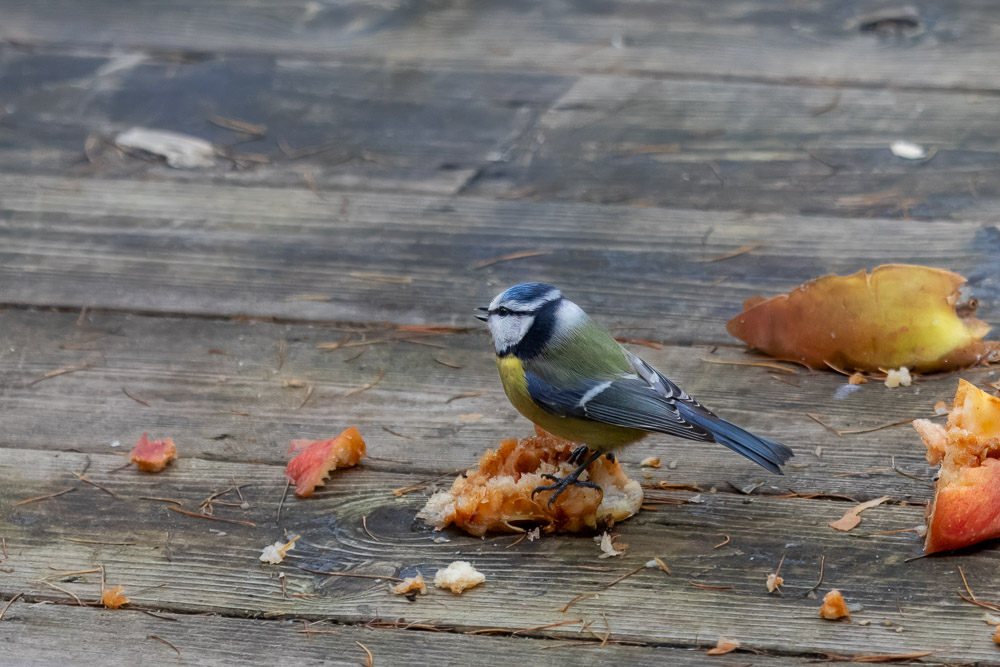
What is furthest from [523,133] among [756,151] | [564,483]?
[564,483]

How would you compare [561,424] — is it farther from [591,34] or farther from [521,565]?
[591,34]

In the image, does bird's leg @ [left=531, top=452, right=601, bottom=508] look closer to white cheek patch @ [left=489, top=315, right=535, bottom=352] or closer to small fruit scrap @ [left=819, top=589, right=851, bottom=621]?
white cheek patch @ [left=489, top=315, right=535, bottom=352]

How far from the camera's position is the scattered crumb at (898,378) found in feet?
7.78

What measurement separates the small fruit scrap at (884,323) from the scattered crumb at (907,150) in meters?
1.05

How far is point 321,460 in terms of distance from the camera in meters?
2.16

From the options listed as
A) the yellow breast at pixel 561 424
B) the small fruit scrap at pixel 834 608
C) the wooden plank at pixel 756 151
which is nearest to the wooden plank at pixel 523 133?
the wooden plank at pixel 756 151

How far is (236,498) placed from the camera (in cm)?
213

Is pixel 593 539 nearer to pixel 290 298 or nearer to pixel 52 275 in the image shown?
pixel 290 298

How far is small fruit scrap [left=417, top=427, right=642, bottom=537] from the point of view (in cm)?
200

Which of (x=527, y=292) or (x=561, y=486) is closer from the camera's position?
(x=561, y=486)

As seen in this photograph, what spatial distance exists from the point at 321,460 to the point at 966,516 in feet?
4.05

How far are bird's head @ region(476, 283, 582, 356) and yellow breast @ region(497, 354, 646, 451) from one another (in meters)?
0.04

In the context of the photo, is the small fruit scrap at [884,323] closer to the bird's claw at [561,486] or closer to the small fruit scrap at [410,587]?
the bird's claw at [561,486]

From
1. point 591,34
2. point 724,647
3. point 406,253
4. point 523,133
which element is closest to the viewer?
point 724,647
